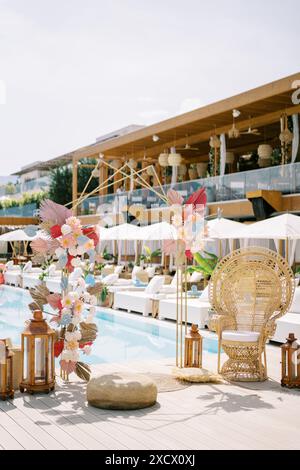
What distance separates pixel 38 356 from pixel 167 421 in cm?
174

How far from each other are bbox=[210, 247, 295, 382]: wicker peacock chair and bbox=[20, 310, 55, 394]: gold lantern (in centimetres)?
211

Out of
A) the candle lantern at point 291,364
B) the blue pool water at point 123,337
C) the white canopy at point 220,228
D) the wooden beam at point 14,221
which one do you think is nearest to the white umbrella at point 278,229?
the white canopy at point 220,228

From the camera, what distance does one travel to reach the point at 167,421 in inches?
221

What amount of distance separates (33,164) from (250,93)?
4850cm

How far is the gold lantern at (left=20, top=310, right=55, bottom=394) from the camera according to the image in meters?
6.58

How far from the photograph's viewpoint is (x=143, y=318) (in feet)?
50.4

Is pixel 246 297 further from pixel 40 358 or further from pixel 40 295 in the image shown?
pixel 40 358

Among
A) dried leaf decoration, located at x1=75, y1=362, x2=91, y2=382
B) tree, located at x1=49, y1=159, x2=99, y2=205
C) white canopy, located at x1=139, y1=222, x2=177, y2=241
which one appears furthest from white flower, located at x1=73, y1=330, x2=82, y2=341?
tree, located at x1=49, y1=159, x2=99, y2=205

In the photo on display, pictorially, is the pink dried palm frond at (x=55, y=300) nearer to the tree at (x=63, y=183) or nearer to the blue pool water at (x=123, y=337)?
the blue pool water at (x=123, y=337)

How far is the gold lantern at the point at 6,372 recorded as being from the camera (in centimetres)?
625

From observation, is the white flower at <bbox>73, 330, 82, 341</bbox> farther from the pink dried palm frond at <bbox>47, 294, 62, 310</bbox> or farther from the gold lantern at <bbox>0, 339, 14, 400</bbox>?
the gold lantern at <bbox>0, 339, 14, 400</bbox>

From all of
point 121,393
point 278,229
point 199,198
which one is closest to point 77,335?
point 121,393
